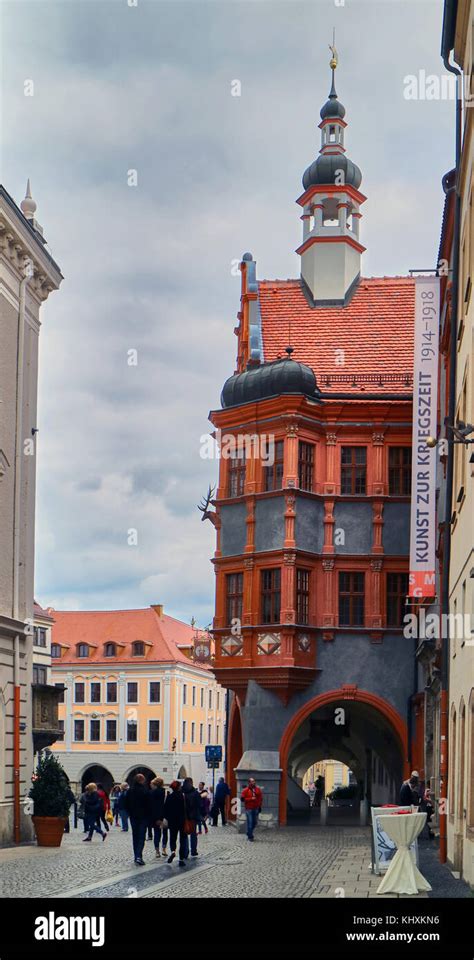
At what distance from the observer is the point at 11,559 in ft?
108

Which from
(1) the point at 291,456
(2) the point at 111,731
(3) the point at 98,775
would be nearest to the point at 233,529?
(1) the point at 291,456

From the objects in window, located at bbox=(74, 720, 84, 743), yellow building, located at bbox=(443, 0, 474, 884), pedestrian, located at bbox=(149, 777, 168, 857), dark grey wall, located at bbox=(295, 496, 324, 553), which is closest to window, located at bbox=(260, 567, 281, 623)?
dark grey wall, located at bbox=(295, 496, 324, 553)

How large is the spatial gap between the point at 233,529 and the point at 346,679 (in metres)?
5.77

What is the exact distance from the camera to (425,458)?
36594 mm

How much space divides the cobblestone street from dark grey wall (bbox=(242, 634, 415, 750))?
7.28 m

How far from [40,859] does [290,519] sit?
17.0m

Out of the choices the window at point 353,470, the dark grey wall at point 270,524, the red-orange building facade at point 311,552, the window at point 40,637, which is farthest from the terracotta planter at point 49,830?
the window at point 40,637

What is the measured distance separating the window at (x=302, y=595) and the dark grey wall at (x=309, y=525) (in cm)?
76

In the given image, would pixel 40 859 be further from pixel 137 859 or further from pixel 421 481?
pixel 421 481

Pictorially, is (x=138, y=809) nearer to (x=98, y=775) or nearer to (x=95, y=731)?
(x=98, y=775)

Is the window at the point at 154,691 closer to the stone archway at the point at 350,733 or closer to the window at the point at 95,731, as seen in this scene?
the window at the point at 95,731

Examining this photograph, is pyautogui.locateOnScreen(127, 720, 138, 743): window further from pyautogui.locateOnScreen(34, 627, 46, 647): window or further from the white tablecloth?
the white tablecloth

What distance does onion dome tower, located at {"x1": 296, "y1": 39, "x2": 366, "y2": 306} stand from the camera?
48969mm
